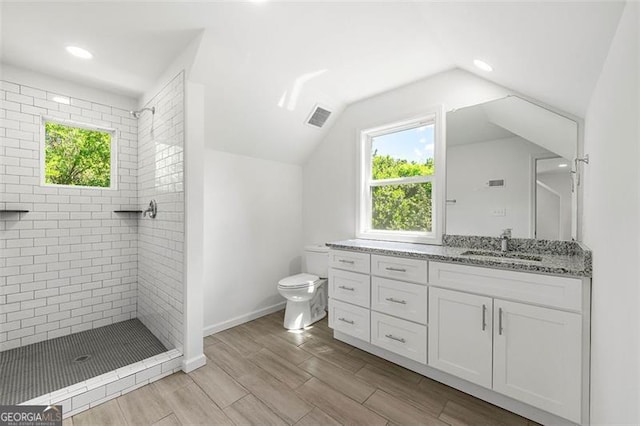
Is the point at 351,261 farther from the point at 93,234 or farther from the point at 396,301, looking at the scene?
the point at 93,234

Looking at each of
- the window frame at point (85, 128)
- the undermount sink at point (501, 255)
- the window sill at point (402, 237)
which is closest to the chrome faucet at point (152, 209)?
the window frame at point (85, 128)

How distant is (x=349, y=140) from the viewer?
311 centimetres

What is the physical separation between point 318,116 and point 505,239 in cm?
217

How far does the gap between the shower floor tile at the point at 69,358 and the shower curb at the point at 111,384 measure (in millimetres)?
190

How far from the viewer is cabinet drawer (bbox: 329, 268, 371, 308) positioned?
2.30 m

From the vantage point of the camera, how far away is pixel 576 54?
1271 mm

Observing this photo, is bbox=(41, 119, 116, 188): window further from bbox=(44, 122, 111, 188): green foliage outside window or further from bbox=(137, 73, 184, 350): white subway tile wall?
bbox=(137, 73, 184, 350): white subway tile wall

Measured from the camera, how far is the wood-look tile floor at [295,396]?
1.61m

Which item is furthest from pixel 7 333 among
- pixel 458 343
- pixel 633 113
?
pixel 633 113

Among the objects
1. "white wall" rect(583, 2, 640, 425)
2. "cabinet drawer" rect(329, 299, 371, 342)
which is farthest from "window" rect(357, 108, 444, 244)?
"white wall" rect(583, 2, 640, 425)

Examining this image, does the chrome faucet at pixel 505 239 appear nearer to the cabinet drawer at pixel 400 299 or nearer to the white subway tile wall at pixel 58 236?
the cabinet drawer at pixel 400 299

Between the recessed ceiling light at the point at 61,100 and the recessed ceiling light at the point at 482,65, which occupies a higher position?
the recessed ceiling light at the point at 482,65

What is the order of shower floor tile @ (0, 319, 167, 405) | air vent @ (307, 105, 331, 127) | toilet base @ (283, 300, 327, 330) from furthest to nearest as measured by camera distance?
air vent @ (307, 105, 331, 127), toilet base @ (283, 300, 327, 330), shower floor tile @ (0, 319, 167, 405)

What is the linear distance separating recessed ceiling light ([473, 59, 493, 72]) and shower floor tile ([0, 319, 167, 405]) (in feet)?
11.3
